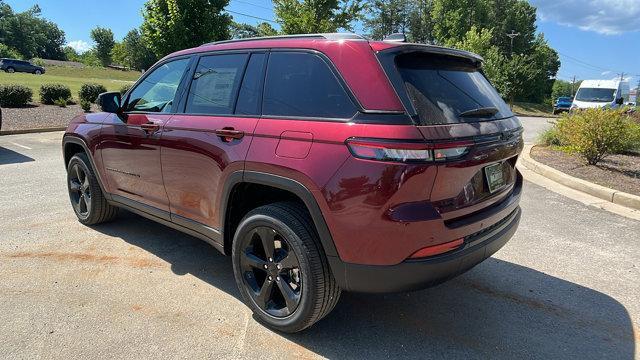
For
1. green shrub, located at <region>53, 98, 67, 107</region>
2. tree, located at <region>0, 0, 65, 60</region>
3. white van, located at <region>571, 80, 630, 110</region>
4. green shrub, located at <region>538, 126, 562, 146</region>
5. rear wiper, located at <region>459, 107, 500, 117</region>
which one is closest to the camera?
rear wiper, located at <region>459, 107, 500, 117</region>

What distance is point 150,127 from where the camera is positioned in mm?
3732

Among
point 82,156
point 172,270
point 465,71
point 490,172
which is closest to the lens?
point 490,172

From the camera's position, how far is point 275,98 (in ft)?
9.67

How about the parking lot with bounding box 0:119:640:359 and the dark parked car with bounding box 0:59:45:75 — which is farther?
the dark parked car with bounding box 0:59:45:75

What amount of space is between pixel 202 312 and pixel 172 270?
0.83 metres

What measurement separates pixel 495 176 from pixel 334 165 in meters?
1.09

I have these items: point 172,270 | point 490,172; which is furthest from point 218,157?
point 490,172

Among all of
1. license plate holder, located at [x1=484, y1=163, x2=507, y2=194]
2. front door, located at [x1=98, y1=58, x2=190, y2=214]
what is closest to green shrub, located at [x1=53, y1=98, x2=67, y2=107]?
front door, located at [x1=98, y1=58, x2=190, y2=214]

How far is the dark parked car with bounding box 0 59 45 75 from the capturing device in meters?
50.8

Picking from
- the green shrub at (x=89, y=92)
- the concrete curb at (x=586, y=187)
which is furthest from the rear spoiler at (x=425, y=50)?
the green shrub at (x=89, y=92)

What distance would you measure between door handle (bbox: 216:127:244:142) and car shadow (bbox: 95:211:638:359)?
3.97 feet

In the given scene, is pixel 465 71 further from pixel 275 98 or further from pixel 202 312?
pixel 202 312

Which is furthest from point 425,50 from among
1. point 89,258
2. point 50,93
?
point 50,93

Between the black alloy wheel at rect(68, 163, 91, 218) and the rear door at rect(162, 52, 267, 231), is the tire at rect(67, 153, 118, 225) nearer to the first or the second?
the black alloy wheel at rect(68, 163, 91, 218)
